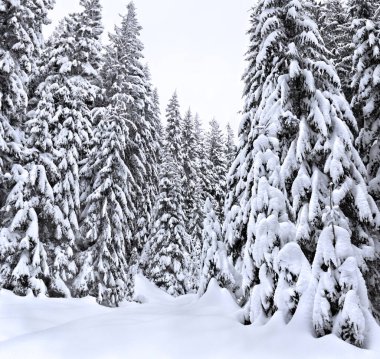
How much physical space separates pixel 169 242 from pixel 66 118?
47.9 feet

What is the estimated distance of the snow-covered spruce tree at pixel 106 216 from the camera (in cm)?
2211

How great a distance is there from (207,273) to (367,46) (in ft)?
32.9

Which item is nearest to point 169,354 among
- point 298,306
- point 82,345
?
point 82,345

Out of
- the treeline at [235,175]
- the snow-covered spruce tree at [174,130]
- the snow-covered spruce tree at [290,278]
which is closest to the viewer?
the snow-covered spruce tree at [290,278]

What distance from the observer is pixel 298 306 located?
29.3 ft

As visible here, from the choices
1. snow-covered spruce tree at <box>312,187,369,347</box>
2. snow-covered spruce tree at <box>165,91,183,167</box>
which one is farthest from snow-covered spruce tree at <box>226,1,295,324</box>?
snow-covered spruce tree at <box>165,91,183,167</box>

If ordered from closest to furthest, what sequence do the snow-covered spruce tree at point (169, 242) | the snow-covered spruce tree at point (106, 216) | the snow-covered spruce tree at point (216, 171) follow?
1. the snow-covered spruce tree at point (106, 216)
2. the snow-covered spruce tree at point (169, 242)
3. the snow-covered spruce tree at point (216, 171)

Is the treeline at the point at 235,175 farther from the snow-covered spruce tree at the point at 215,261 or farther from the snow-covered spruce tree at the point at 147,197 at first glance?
the snow-covered spruce tree at the point at 147,197

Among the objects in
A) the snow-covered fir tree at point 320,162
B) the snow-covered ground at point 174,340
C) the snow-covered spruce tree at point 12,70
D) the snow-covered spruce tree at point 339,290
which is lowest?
the snow-covered ground at point 174,340

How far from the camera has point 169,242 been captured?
32500 millimetres

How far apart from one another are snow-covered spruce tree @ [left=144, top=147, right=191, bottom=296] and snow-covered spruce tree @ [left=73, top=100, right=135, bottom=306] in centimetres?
724

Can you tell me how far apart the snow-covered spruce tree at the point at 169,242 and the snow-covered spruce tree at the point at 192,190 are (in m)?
5.72

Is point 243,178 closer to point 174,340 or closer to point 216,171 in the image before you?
point 174,340

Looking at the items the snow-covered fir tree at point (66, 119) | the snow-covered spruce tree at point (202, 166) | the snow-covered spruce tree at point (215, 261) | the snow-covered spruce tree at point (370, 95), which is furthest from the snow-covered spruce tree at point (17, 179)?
the snow-covered spruce tree at point (202, 166)
